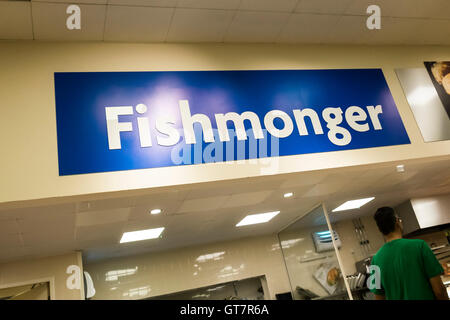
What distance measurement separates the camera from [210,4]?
2.97 metres

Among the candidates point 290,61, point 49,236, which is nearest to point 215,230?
point 49,236

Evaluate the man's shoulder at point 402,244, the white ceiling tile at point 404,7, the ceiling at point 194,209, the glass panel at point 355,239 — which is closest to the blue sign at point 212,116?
the ceiling at point 194,209

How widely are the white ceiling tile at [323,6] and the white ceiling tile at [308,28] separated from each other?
2.6 inches

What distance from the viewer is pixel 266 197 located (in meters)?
4.78

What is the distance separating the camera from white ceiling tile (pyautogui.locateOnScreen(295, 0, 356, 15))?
3216mm

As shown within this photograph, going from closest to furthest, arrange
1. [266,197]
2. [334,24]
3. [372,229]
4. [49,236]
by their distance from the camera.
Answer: [334,24]
[49,236]
[266,197]
[372,229]

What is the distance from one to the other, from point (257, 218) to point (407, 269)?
4.16 metres

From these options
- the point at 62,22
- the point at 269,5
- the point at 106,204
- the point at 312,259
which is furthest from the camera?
the point at 312,259

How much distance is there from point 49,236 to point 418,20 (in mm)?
4717

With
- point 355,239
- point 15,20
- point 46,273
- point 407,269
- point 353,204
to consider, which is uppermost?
point 15,20

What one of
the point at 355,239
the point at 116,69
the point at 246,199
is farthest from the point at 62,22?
the point at 355,239

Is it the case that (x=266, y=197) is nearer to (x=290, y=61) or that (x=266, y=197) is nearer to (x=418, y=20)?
(x=290, y=61)

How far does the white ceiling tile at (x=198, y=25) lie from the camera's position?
10.0ft

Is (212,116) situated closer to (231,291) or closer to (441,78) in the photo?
(441,78)
